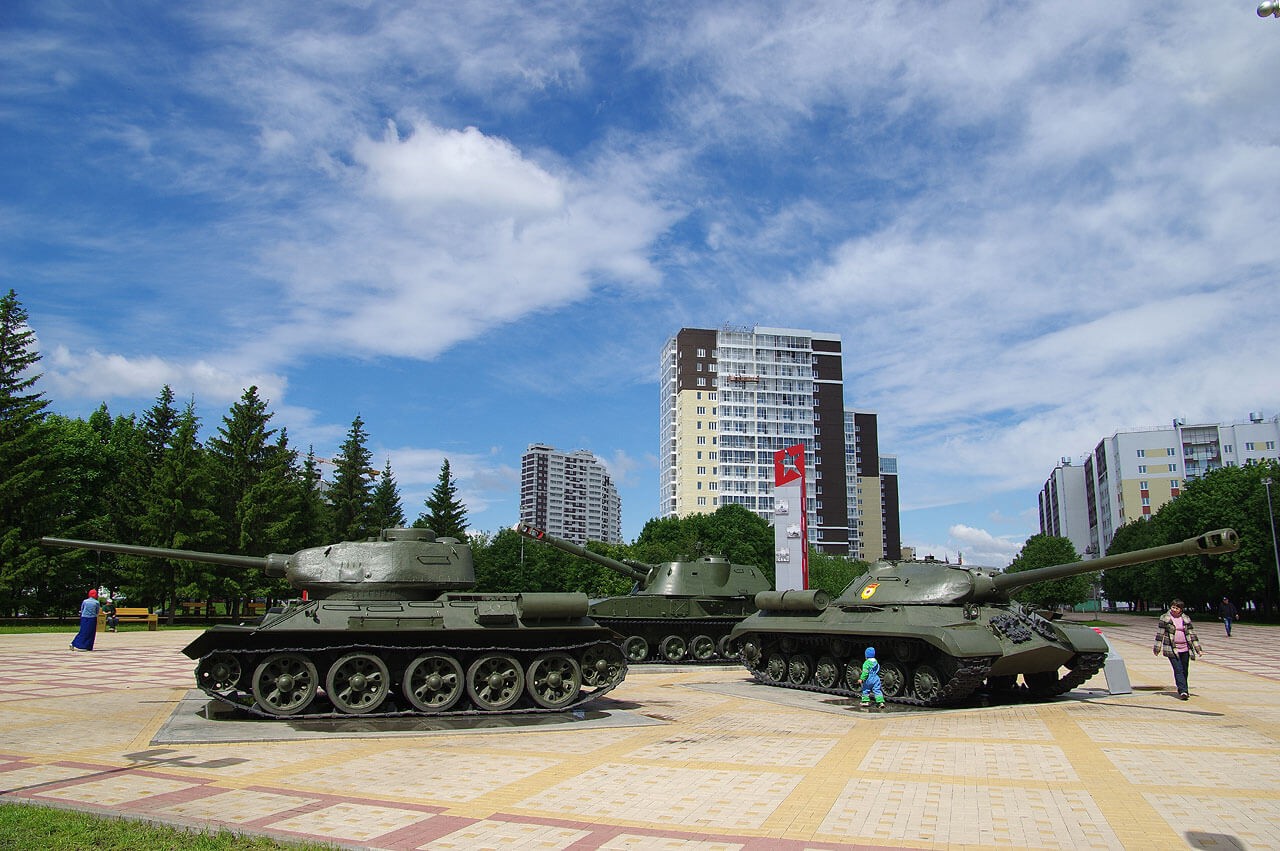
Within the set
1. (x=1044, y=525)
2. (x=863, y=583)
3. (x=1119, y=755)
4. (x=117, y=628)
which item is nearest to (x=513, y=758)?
(x=1119, y=755)

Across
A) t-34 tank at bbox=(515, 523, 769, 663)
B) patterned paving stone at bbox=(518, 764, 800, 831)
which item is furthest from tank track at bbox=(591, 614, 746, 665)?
patterned paving stone at bbox=(518, 764, 800, 831)

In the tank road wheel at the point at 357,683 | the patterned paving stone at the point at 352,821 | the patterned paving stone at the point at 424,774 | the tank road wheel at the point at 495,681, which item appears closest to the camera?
the patterned paving stone at the point at 352,821

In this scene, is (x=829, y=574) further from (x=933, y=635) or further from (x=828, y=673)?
(x=933, y=635)

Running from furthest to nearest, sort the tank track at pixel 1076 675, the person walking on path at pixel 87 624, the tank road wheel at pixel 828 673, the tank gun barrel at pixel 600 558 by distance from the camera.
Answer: the tank gun barrel at pixel 600 558, the person walking on path at pixel 87 624, the tank road wheel at pixel 828 673, the tank track at pixel 1076 675

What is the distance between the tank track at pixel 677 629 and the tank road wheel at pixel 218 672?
11.7 meters

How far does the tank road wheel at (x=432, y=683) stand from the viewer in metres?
12.7

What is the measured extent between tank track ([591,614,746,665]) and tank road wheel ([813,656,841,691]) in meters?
5.98

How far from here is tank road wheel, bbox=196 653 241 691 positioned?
1205 cm

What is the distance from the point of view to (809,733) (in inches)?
472

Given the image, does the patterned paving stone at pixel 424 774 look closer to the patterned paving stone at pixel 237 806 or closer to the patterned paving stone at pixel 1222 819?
the patterned paving stone at pixel 237 806

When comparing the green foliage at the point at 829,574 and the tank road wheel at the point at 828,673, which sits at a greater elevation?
the green foliage at the point at 829,574

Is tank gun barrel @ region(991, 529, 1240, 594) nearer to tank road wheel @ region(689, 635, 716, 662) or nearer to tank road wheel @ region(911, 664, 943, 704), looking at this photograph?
tank road wheel @ region(911, 664, 943, 704)

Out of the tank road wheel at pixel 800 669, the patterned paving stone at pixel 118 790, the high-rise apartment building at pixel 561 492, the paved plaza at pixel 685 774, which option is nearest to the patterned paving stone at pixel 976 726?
the paved plaza at pixel 685 774

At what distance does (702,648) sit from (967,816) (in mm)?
16810
